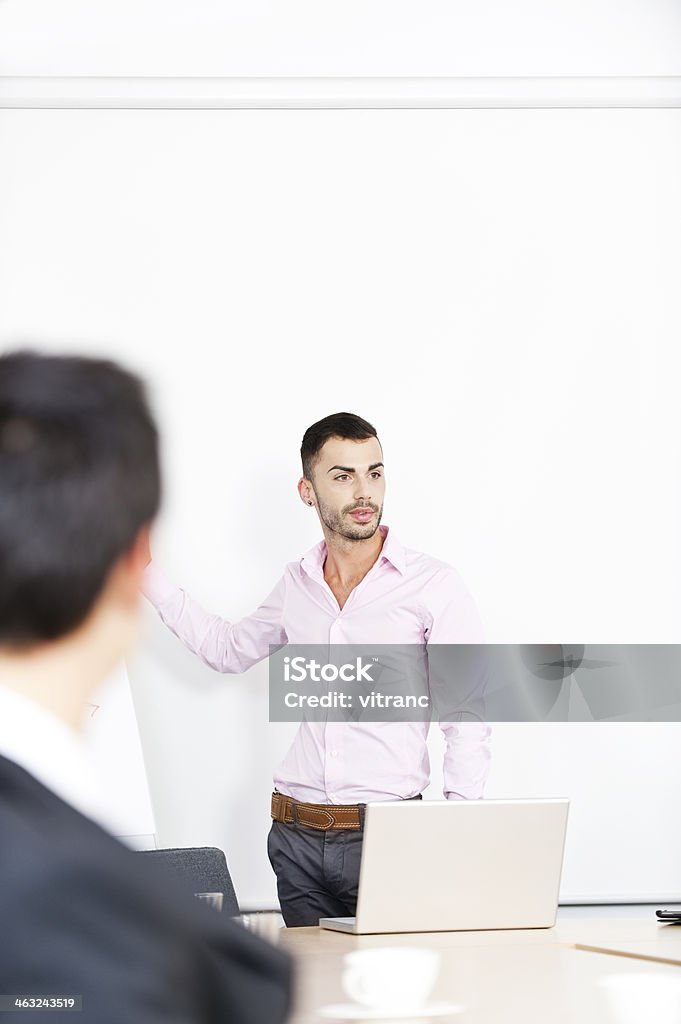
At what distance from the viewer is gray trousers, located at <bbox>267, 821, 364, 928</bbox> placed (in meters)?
3.04

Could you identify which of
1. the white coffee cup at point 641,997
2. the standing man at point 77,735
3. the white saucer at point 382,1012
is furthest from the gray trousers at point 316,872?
the standing man at point 77,735

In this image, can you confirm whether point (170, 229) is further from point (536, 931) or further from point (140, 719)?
point (536, 931)

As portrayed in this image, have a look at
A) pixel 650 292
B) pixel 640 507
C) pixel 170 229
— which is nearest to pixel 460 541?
pixel 640 507

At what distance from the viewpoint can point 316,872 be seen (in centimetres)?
310

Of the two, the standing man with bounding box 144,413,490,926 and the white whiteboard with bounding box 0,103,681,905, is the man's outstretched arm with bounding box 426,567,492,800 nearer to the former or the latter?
the standing man with bounding box 144,413,490,926

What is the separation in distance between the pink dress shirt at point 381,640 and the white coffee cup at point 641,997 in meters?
1.26

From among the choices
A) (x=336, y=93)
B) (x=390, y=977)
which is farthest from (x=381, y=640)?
(x=336, y=93)

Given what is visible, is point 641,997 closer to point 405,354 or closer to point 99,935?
point 99,935

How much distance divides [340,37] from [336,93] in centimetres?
23

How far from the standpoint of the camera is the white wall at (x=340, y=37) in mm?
4250

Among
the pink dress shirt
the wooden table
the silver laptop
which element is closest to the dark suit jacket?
the wooden table

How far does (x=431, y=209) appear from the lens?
14.1ft

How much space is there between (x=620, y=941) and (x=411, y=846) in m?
0.45

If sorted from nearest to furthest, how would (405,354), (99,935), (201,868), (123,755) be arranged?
(99,935)
(201,868)
(123,755)
(405,354)
